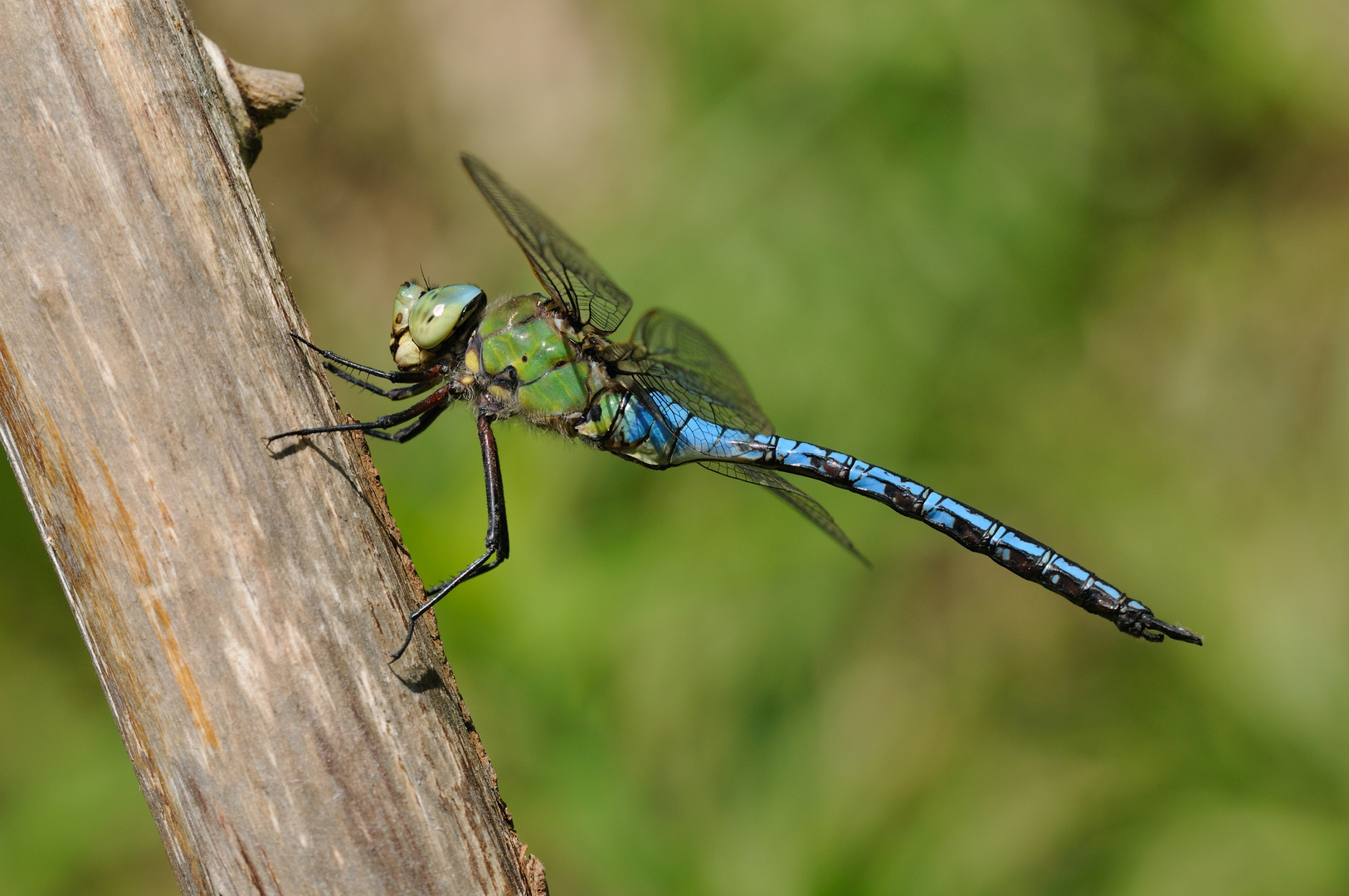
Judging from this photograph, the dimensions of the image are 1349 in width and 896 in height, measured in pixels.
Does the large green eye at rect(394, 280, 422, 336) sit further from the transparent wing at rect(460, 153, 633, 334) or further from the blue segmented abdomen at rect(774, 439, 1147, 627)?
the blue segmented abdomen at rect(774, 439, 1147, 627)

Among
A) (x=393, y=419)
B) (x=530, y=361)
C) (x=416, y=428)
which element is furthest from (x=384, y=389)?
(x=530, y=361)

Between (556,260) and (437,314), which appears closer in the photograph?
(437,314)

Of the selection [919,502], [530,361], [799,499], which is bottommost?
[530,361]

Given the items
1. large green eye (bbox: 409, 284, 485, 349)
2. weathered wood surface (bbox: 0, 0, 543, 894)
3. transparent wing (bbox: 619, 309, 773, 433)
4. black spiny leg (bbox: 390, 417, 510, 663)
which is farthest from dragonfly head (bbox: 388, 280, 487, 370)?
weathered wood surface (bbox: 0, 0, 543, 894)

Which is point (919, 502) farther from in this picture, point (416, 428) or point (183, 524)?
point (183, 524)

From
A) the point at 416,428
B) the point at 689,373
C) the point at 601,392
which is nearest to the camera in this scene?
the point at 416,428

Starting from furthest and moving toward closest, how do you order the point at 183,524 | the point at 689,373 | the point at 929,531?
the point at 929,531 < the point at 689,373 < the point at 183,524

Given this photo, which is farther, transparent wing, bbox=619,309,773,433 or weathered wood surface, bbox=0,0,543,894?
transparent wing, bbox=619,309,773,433
